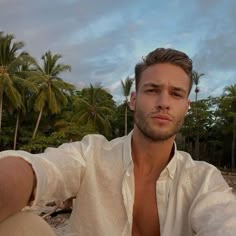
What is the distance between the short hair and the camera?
1.79 meters

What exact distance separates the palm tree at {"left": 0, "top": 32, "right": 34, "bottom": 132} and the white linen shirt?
77.4 feet

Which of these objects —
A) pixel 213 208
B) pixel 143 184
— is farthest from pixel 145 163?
pixel 213 208

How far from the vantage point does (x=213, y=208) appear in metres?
1.43

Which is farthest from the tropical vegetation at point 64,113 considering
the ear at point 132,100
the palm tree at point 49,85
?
the ear at point 132,100

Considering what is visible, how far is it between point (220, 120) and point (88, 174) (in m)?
31.4

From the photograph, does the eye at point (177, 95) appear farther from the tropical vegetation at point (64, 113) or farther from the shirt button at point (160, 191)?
the tropical vegetation at point (64, 113)

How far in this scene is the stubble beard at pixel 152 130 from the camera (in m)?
1.68

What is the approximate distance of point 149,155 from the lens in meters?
1.76

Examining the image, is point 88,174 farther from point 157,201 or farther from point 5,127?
point 5,127

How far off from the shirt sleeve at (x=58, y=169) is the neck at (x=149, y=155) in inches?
8.5

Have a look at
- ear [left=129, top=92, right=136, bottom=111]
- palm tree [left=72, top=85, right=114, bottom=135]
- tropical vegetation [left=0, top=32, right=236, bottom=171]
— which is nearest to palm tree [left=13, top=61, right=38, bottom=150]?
tropical vegetation [left=0, top=32, right=236, bottom=171]

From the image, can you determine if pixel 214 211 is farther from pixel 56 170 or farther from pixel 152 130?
pixel 56 170

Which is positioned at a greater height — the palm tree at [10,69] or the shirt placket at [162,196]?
the palm tree at [10,69]

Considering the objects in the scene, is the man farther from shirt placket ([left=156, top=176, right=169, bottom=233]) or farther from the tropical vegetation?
the tropical vegetation
